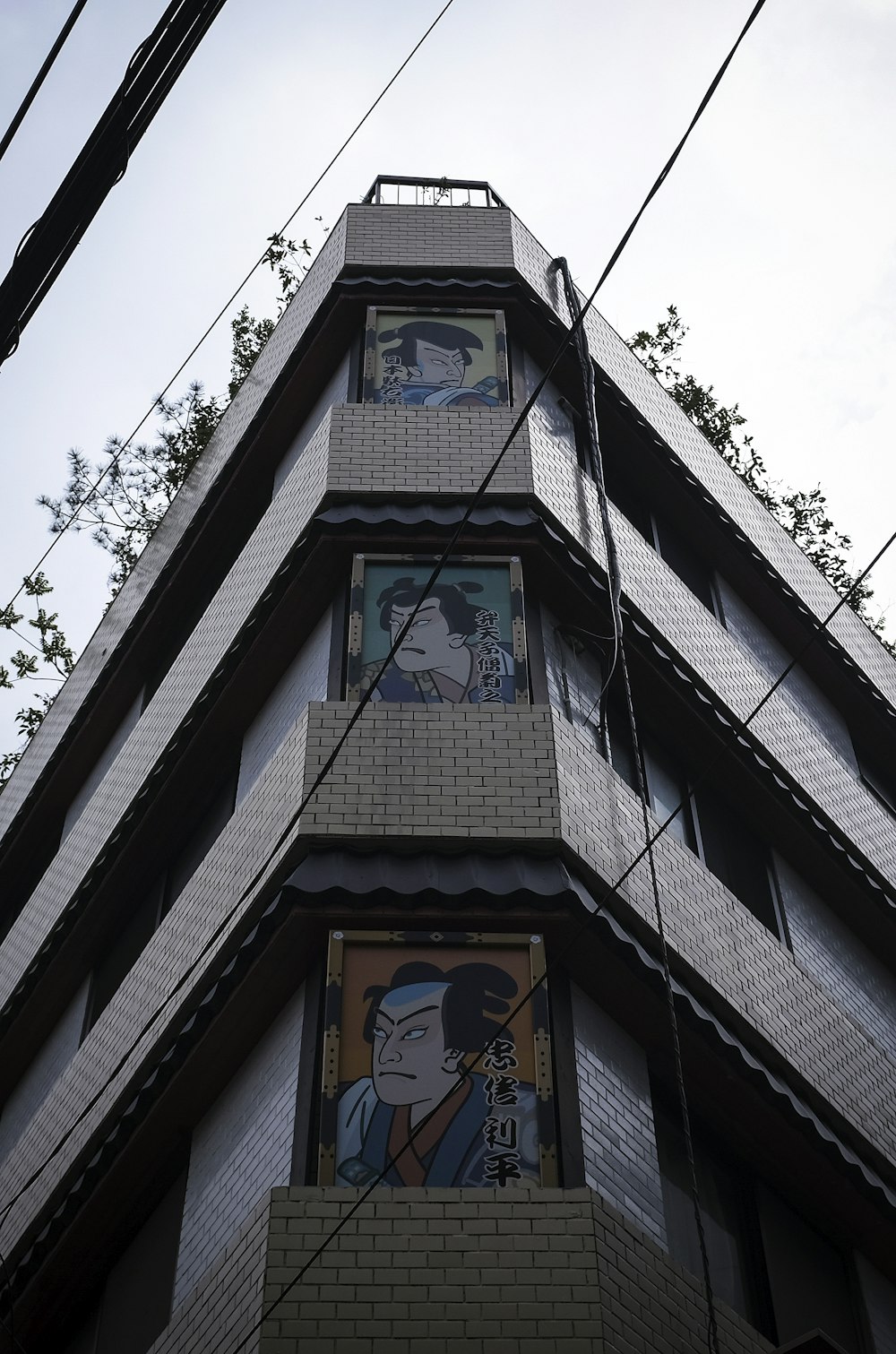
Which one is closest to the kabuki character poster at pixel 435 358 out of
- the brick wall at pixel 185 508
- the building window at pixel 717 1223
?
the brick wall at pixel 185 508

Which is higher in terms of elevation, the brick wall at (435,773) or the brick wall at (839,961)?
the brick wall at (839,961)

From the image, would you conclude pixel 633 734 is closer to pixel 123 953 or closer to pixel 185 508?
pixel 123 953

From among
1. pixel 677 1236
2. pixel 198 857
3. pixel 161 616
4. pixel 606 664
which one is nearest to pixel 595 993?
pixel 677 1236

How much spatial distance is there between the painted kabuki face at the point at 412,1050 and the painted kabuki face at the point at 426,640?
7.88ft

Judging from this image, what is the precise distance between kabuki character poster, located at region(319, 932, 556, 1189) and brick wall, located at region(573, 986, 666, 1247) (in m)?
0.28

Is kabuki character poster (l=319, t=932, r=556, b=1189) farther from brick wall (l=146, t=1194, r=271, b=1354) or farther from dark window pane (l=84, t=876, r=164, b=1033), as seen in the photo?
dark window pane (l=84, t=876, r=164, b=1033)

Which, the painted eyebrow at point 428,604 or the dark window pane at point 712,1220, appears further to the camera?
the painted eyebrow at point 428,604

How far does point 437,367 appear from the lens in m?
12.1

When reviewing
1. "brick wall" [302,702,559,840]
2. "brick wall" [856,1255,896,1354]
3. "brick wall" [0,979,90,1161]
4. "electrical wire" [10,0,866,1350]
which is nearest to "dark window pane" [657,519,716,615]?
"electrical wire" [10,0,866,1350]

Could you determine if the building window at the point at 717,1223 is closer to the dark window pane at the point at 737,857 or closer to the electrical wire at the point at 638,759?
the electrical wire at the point at 638,759

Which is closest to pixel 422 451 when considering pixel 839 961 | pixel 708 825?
pixel 708 825

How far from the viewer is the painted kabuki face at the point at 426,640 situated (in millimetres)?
9453

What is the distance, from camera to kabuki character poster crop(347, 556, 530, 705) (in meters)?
9.33

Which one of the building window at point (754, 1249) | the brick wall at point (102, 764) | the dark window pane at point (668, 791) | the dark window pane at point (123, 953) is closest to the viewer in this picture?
the building window at point (754, 1249)
